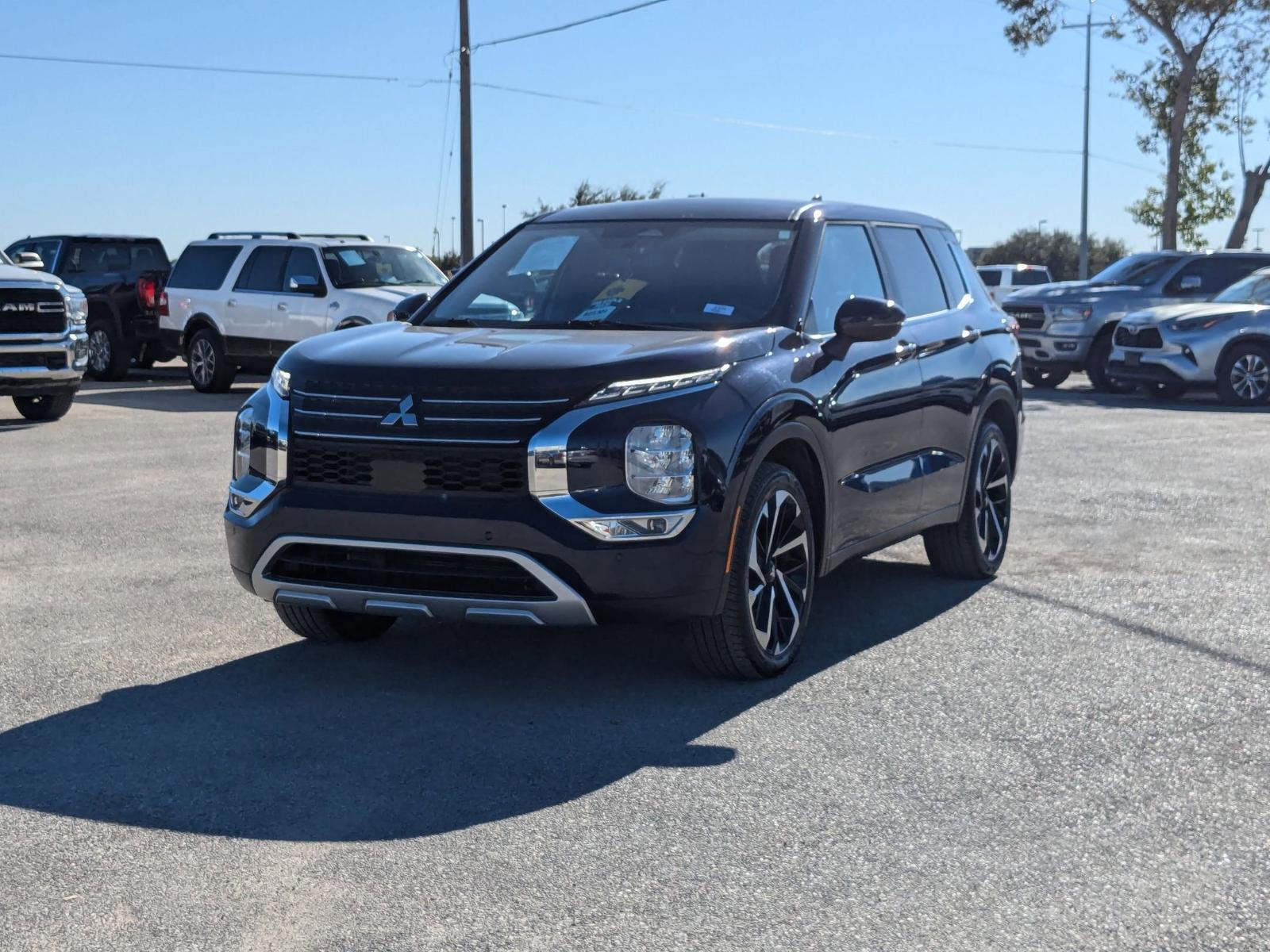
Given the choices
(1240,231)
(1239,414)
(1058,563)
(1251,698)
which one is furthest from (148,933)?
(1240,231)

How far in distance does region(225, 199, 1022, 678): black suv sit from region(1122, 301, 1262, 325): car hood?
1409cm

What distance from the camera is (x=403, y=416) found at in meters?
5.57

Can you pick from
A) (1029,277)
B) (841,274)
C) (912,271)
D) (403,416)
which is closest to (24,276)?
(912,271)

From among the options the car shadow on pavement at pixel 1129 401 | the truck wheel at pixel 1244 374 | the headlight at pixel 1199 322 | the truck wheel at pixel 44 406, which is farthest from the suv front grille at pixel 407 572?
the headlight at pixel 1199 322

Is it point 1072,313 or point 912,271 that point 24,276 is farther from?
point 1072,313

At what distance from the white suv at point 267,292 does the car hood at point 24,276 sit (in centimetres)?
327

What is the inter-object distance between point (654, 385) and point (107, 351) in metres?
19.1

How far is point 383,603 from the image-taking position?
5617mm

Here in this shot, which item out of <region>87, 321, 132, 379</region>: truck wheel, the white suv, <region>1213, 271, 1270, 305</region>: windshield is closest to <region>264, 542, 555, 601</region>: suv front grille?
the white suv

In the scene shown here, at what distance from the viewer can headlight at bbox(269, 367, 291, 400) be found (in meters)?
5.91

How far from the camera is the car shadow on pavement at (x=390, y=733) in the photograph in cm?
461

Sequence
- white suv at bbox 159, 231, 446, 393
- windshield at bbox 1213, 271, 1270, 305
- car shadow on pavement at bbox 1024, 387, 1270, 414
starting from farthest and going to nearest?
windshield at bbox 1213, 271, 1270, 305
white suv at bbox 159, 231, 446, 393
car shadow on pavement at bbox 1024, 387, 1270, 414

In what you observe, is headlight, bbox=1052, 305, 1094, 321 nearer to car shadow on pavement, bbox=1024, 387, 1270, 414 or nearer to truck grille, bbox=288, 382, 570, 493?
car shadow on pavement, bbox=1024, 387, 1270, 414

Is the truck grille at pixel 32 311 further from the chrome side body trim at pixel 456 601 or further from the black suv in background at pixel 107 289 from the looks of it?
the chrome side body trim at pixel 456 601
